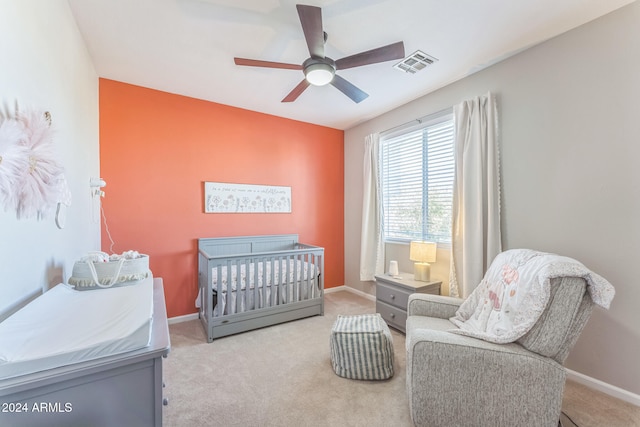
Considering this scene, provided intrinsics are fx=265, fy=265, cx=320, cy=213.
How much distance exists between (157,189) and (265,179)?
1.27 meters

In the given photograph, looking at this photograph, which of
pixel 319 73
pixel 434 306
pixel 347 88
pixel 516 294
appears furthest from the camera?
pixel 347 88

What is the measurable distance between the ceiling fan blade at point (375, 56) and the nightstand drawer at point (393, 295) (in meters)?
2.05

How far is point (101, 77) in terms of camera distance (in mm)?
2586

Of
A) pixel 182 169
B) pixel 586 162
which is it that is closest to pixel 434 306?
pixel 586 162

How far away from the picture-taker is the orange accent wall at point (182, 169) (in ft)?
8.84

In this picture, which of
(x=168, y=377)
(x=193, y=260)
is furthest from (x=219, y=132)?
(x=168, y=377)

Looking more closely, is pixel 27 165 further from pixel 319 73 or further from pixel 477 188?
pixel 477 188

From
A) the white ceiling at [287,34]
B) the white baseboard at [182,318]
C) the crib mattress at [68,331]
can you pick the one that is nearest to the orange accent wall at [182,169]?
the white baseboard at [182,318]

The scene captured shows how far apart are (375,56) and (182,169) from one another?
7.79 ft

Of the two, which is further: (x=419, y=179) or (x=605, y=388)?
(x=419, y=179)

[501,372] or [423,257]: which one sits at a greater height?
[423,257]

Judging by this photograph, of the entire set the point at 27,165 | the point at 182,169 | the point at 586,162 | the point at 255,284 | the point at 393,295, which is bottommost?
the point at 393,295

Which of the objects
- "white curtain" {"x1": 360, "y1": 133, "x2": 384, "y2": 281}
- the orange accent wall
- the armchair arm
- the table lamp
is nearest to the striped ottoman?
the armchair arm

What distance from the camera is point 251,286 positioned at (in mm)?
2789
